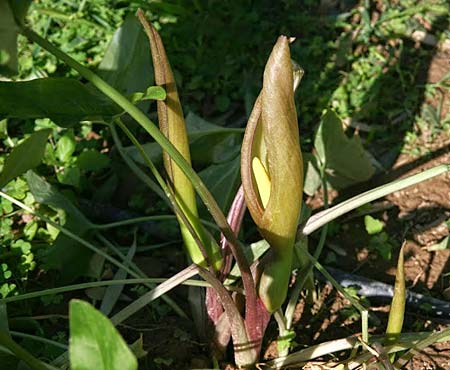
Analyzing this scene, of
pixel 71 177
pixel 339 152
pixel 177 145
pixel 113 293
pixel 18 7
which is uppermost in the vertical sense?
pixel 18 7

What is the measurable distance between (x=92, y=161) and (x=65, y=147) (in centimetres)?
8

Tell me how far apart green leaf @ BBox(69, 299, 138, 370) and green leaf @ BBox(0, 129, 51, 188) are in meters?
0.41

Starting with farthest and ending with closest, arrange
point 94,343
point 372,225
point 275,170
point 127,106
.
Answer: point 372,225, point 275,170, point 127,106, point 94,343

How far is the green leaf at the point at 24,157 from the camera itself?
3.43 ft

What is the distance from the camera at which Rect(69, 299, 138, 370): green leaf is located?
0.66 metres

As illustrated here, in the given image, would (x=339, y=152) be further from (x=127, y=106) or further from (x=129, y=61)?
(x=127, y=106)

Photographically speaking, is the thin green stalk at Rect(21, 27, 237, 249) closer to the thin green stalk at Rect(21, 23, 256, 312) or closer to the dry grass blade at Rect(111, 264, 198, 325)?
the thin green stalk at Rect(21, 23, 256, 312)

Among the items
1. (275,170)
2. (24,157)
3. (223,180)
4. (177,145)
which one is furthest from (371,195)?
(24,157)

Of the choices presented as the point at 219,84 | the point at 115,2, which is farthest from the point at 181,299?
the point at 115,2

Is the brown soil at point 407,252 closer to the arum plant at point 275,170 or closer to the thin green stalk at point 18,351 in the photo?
the arum plant at point 275,170

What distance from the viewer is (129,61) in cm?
139

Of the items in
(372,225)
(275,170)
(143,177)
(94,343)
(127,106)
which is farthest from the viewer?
(372,225)

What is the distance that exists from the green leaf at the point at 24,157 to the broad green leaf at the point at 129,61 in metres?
0.27

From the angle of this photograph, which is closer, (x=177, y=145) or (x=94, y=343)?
(x=94, y=343)
